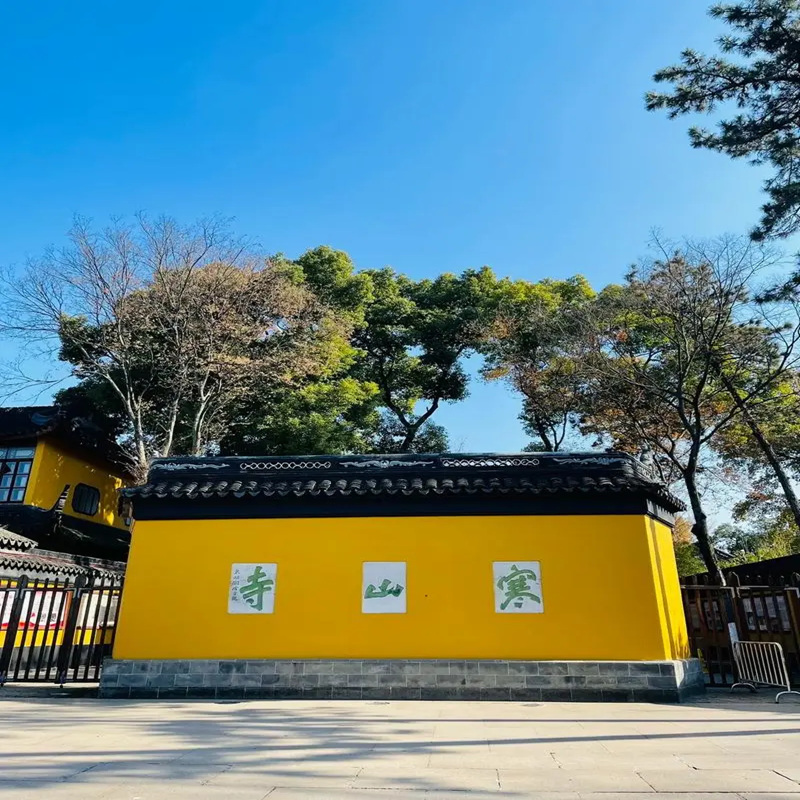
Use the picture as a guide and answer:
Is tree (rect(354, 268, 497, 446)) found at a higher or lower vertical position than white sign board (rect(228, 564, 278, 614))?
higher

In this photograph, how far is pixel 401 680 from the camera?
7879 mm

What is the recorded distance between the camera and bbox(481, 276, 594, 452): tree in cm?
1855

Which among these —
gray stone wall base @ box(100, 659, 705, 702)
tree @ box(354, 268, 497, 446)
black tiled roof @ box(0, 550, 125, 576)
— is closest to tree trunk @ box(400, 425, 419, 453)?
tree @ box(354, 268, 497, 446)

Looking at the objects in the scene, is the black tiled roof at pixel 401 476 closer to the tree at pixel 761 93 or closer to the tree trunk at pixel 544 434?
the tree at pixel 761 93

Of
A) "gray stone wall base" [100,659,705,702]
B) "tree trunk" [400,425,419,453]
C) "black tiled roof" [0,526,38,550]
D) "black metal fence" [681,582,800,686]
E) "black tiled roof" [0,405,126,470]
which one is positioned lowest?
"gray stone wall base" [100,659,705,702]

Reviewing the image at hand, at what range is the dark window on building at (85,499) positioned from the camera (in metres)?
20.5

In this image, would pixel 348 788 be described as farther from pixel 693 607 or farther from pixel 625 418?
pixel 625 418

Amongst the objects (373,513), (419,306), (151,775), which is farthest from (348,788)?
(419,306)

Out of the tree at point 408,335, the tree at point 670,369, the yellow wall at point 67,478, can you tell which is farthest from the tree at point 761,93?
the yellow wall at point 67,478

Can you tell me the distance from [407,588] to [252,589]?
7.49 feet

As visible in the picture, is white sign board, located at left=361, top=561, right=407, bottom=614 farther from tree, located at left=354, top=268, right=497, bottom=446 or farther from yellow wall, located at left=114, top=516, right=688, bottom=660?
tree, located at left=354, top=268, right=497, bottom=446

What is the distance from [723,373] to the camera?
15.6 metres

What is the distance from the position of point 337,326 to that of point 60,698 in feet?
45.7

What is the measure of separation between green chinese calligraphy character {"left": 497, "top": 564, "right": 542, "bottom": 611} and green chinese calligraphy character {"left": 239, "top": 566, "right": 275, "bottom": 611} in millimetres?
3373
